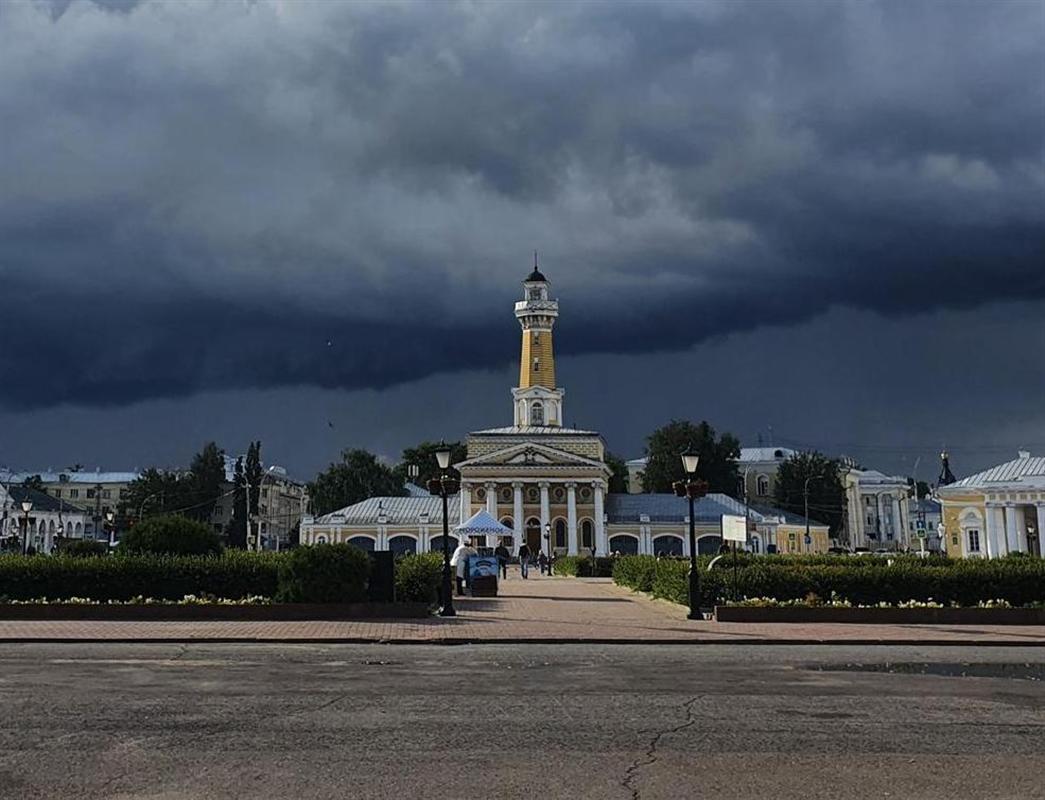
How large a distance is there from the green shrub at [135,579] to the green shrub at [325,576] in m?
1.44

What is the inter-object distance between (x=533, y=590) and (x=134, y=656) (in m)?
25.5

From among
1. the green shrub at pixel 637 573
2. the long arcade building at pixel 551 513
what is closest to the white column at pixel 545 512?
the long arcade building at pixel 551 513

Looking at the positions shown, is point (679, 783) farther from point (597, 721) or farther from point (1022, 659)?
point (1022, 659)

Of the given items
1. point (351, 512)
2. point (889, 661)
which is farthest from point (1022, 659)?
point (351, 512)

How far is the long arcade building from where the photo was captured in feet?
318

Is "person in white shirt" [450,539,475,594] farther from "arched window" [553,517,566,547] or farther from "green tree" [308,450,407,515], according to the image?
"green tree" [308,450,407,515]

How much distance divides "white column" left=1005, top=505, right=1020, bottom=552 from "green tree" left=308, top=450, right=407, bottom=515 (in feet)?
248

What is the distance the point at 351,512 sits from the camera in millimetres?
100625

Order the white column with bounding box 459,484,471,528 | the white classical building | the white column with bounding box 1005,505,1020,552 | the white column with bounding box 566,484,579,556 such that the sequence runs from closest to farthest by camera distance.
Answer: the white column with bounding box 1005,505,1020,552
the white column with bounding box 566,484,579,556
the white column with bounding box 459,484,471,528
the white classical building

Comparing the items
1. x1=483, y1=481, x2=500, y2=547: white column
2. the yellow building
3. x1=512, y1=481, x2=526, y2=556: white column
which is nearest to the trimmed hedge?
the yellow building

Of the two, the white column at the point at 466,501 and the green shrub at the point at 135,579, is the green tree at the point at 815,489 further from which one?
the green shrub at the point at 135,579

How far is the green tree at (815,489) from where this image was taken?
124m

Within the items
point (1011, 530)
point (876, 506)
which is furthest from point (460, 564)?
point (876, 506)

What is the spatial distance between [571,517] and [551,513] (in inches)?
83.8
